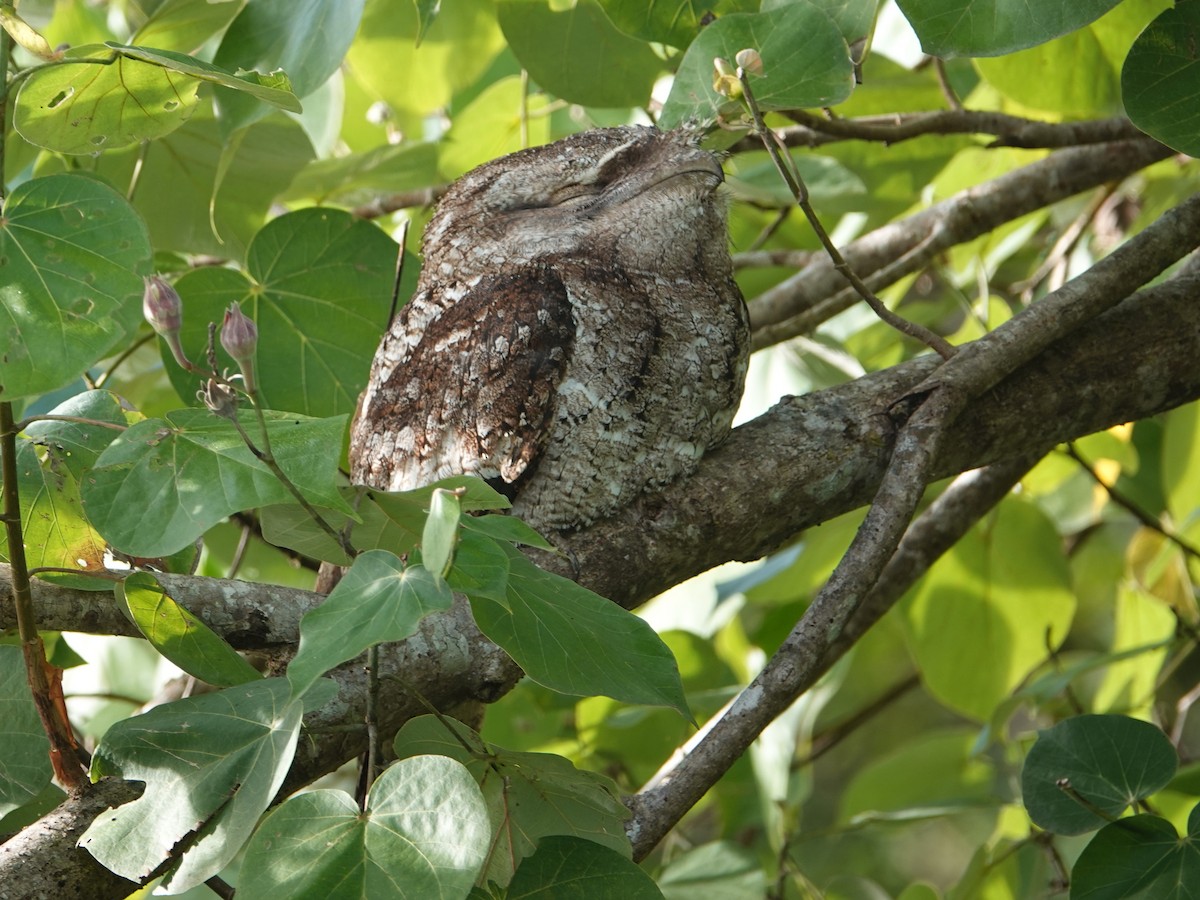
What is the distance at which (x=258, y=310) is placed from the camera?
1958 millimetres

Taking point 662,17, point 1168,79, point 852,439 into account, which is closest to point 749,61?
point 662,17

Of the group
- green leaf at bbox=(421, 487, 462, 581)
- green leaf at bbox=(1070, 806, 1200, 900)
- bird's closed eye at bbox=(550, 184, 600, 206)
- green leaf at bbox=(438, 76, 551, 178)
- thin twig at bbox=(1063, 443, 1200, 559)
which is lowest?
green leaf at bbox=(1070, 806, 1200, 900)

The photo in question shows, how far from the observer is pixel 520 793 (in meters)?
1.21

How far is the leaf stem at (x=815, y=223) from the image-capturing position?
1351mm

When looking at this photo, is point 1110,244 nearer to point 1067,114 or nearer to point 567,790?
point 1067,114

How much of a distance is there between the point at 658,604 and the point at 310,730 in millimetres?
1490

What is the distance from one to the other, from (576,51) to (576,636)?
4.16 ft

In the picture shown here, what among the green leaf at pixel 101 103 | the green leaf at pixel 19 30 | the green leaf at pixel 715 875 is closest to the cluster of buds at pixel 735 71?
the green leaf at pixel 101 103

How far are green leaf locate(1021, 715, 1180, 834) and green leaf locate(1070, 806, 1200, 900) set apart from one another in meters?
0.06

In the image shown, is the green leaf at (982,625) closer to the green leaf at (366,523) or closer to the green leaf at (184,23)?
the green leaf at (366,523)

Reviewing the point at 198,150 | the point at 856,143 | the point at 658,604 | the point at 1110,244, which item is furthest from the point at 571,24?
the point at 1110,244

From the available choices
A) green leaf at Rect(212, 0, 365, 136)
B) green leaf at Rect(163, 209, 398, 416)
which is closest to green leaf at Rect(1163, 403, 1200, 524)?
green leaf at Rect(163, 209, 398, 416)

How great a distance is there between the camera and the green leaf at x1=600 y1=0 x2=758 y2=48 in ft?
5.41

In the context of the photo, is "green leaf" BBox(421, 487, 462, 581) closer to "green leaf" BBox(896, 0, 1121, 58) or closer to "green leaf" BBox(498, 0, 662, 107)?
"green leaf" BBox(896, 0, 1121, 58)
